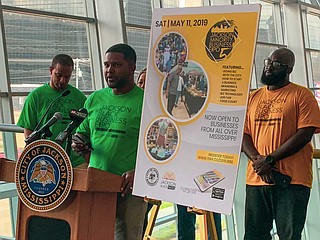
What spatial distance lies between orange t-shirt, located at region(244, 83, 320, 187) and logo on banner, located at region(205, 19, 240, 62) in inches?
31.5

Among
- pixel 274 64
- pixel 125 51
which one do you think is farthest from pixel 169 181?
pixel 274 64

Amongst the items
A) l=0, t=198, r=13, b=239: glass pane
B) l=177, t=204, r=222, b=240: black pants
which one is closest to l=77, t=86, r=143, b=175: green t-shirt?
l=177, t=204, r=222, b=240: black pants

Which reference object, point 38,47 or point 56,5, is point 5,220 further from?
point 56,5

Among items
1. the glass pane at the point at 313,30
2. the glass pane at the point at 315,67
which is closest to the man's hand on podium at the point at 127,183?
the glass pane at the point at 315,67

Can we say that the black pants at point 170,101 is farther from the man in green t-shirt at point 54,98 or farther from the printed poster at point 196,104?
the man in green t-shirt at point 54,98

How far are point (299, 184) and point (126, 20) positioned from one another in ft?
14.9

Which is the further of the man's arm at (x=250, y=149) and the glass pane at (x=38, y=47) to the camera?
the glass pane at (x=38, y=47)

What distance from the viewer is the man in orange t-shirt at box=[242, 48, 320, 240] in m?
2.65

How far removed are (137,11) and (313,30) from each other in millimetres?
6468

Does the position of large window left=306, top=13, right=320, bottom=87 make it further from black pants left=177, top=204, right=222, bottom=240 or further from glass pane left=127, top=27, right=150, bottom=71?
black pants left=177, top=204, right=222, bottom=240

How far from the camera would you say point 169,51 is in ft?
7.11

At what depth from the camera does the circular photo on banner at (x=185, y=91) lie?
6.73 ft

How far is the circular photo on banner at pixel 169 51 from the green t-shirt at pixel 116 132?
25 cm

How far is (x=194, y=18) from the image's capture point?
210 centimetres
